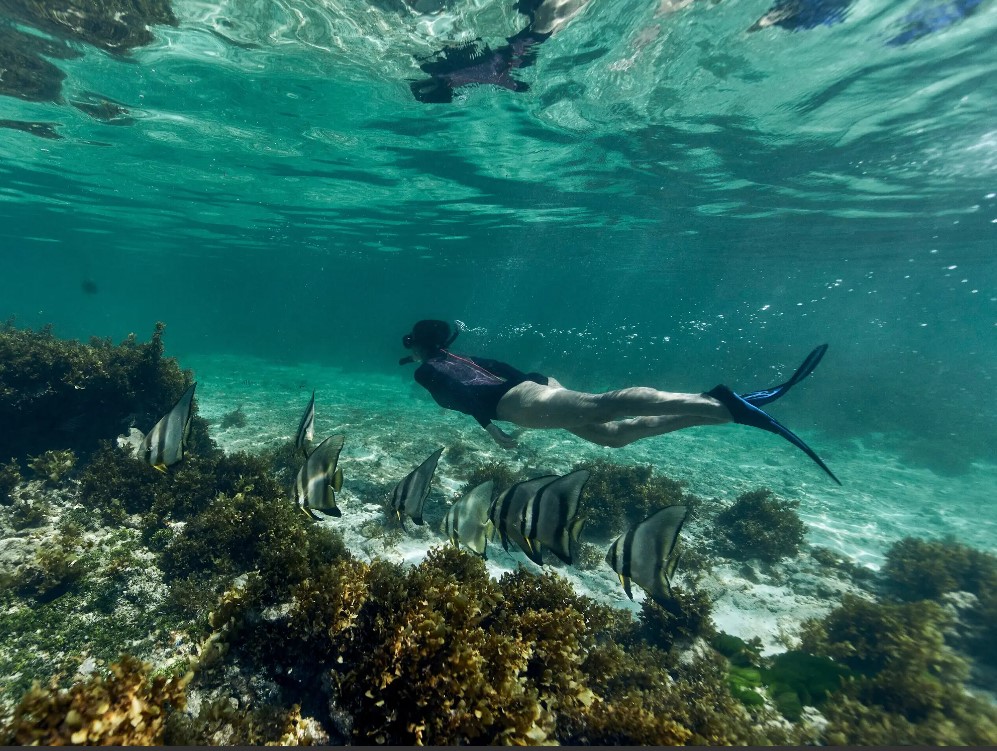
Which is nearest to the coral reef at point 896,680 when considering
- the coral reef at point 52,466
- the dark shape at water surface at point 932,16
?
the coral reef at point 52,466

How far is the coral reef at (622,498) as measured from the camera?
8914mm

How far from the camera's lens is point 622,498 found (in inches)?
385

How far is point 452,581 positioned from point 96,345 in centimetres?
1056

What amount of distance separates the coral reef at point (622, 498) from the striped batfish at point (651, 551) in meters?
4.91

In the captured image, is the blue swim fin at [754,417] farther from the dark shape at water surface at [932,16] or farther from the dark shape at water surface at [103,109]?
the dark shape at water surface at [103,109]

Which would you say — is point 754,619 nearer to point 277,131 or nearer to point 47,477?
point 47,477

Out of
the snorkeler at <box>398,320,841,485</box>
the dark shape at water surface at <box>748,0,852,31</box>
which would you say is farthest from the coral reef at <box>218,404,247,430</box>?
the dark shape at water surface at <box>748,0,852,31</box>

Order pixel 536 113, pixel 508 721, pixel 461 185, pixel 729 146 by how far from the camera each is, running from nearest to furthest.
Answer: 1. pixel 508 721
2. pixel 536 113
3. pixel 729 146
4. pixel 461 185

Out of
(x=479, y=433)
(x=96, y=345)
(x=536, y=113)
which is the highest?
(x=536, y=113)

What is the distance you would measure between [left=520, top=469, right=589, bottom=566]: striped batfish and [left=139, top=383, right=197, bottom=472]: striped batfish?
299cm

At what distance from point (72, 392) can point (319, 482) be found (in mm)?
7829

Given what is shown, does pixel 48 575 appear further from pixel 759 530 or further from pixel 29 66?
pixel 29 66

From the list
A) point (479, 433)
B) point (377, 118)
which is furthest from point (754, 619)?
point (377, 118)

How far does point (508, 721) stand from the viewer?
9.25ft
